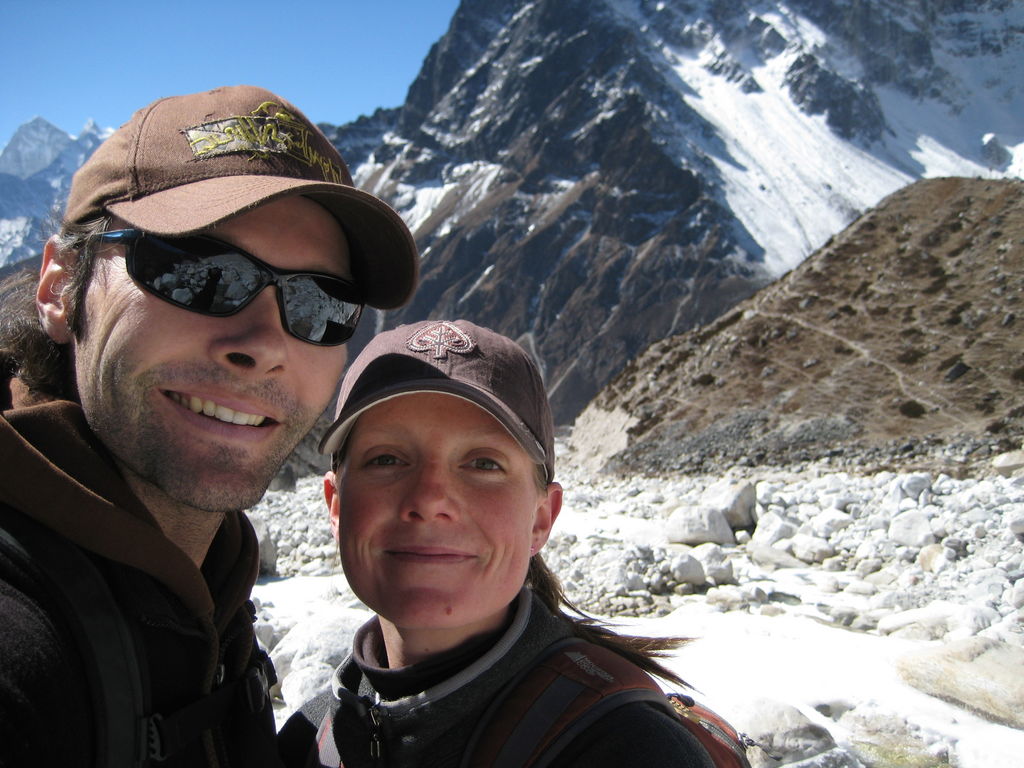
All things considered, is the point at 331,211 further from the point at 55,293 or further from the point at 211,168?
the point at 55,293

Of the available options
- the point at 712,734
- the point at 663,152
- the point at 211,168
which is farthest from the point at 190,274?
the point at 663,152

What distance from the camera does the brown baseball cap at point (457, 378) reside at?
1.87 metres

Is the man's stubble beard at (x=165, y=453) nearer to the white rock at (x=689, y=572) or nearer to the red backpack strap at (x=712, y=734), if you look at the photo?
the red backpack strap at (x=712, y=734)

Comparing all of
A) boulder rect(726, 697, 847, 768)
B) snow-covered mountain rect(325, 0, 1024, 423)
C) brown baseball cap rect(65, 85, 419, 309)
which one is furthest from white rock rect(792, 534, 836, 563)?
snow-covered mountain rect(325, 0, 1024, 423)

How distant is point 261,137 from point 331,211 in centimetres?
27

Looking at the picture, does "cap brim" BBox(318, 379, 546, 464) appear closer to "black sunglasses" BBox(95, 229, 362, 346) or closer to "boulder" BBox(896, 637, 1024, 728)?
Result: "black sunglasses" BBox(95, 229, 362, 346)

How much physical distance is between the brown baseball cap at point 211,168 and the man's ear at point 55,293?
0.11 meters

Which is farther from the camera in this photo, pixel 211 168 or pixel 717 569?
pixel 717 569

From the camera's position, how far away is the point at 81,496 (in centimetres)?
138

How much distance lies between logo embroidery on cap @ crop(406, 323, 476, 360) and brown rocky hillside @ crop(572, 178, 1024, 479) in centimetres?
1453

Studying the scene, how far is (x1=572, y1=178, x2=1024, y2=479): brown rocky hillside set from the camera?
62.8 feet

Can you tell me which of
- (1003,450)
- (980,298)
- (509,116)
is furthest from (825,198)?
(1003,450)

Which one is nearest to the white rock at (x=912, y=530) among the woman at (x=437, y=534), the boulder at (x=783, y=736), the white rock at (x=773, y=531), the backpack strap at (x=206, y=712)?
the white rock at (x=773, y=531)

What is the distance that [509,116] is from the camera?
6831 inches
